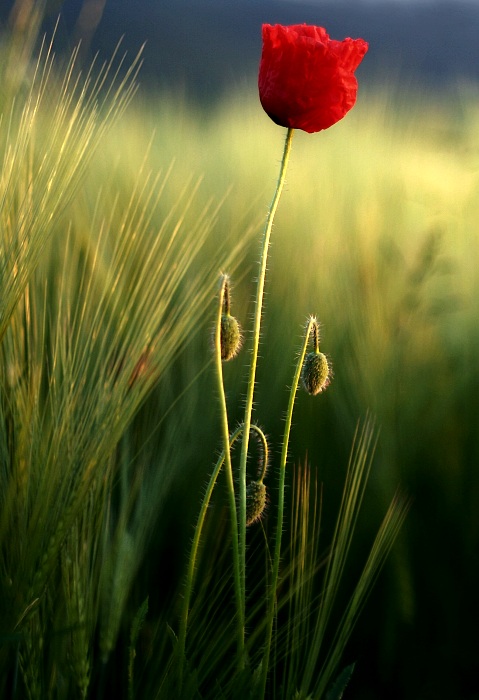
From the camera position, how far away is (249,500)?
0.67m

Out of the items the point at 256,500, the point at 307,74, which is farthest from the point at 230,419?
the point at 307,74

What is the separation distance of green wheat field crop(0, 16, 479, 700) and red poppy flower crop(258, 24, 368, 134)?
0.08 m

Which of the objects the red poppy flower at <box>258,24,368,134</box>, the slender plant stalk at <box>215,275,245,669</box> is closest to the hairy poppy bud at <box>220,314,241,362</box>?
the slender plant stalk at <box>215,275,245,669</box>

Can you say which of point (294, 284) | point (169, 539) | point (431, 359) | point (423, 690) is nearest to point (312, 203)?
point (294, 284)

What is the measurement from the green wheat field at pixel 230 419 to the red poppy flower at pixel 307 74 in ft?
0.27

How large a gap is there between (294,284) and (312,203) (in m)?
0.19

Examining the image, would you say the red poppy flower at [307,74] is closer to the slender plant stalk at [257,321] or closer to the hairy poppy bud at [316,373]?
the slender plant stalk at [257,321]

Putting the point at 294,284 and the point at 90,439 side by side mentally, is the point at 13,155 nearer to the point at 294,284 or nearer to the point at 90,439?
the point at 90,439

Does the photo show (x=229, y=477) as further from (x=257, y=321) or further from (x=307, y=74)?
(x=307, y=74)

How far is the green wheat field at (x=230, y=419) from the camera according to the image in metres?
0.61

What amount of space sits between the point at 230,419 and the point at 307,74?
0.41m

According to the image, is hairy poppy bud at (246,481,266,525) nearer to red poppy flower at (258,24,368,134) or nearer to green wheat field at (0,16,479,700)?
green wheat field at (0,16,479,700)

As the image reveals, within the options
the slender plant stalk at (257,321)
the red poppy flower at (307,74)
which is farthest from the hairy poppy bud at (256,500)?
the red poppy flower at (307,74)

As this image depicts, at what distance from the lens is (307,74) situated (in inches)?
23.5
